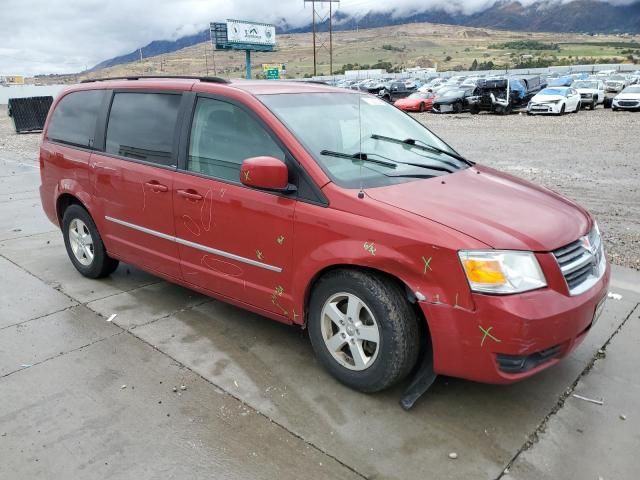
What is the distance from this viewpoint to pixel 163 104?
409 centimetres

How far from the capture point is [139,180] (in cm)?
415

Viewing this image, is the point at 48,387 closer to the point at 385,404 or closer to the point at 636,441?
the point at 385,404

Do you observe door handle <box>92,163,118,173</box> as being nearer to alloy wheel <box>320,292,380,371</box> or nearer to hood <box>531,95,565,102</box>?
alloy wheel <box>320,292,380,371</box>

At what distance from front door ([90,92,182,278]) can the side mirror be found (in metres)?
0.96

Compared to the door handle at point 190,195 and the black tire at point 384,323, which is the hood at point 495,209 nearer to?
the black tire at point 384,323

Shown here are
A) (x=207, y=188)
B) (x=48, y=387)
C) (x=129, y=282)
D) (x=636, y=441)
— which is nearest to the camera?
(x=636, y=441)

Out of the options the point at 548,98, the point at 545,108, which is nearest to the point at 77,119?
the point at 545,108

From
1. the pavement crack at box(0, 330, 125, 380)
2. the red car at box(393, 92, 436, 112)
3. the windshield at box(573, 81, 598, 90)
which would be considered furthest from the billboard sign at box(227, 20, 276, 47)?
the pavement crack at box(0, 330, 125, 380)

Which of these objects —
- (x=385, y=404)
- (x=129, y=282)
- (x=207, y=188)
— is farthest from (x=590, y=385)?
(x=129, y=282)

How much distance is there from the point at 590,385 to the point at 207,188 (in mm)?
2732

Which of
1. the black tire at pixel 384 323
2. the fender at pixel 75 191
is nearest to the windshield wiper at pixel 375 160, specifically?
the black tire at pixel 384 323

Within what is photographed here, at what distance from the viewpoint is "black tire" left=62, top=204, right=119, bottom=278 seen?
485cm

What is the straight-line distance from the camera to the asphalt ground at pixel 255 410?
2.68 meters

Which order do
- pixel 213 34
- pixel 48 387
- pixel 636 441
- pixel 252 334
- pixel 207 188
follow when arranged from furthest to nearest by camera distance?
pixel 213 34
pixel 252 334
pixel 207 188
pixel 48 387
pixel 636 441
